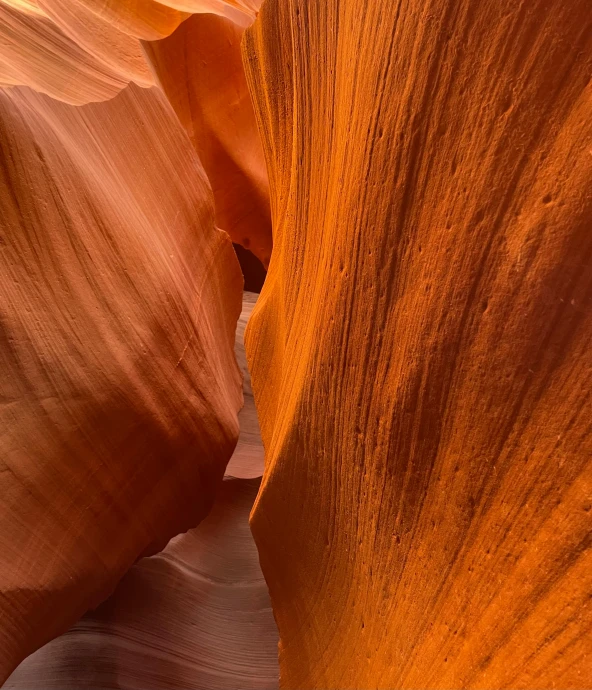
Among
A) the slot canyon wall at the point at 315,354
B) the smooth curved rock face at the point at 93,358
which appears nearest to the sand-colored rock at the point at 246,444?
the slot canyon wall at the point at 315,354

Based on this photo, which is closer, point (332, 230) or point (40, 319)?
point (332, 230)

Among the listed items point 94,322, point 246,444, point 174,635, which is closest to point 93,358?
point 94,322

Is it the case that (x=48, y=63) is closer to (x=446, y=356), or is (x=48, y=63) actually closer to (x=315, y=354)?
(x=315, y=354)

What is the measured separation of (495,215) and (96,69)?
94 cm

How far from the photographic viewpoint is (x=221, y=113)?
67.4 inches

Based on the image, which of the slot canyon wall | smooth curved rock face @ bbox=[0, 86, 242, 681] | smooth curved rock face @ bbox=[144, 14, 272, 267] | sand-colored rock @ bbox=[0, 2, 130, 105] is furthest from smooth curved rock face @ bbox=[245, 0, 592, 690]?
smooth curved rock face @ bbox=[144, 14, 272, 267]

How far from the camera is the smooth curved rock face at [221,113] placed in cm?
158

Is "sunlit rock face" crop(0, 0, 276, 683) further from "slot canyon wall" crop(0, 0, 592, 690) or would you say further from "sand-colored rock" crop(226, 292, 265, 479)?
"sand-colored rock" crop(226, 292, 265, 479)

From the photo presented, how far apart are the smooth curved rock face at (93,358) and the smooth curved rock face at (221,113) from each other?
451mm

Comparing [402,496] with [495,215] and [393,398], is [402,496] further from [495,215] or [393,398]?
[495,215]

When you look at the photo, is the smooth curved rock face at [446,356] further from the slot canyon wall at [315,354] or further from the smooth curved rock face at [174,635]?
the smooth curved rock face at [174,635]

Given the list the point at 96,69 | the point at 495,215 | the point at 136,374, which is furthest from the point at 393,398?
the point at 96,69

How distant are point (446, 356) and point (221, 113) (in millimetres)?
1434

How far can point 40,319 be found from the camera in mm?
827
